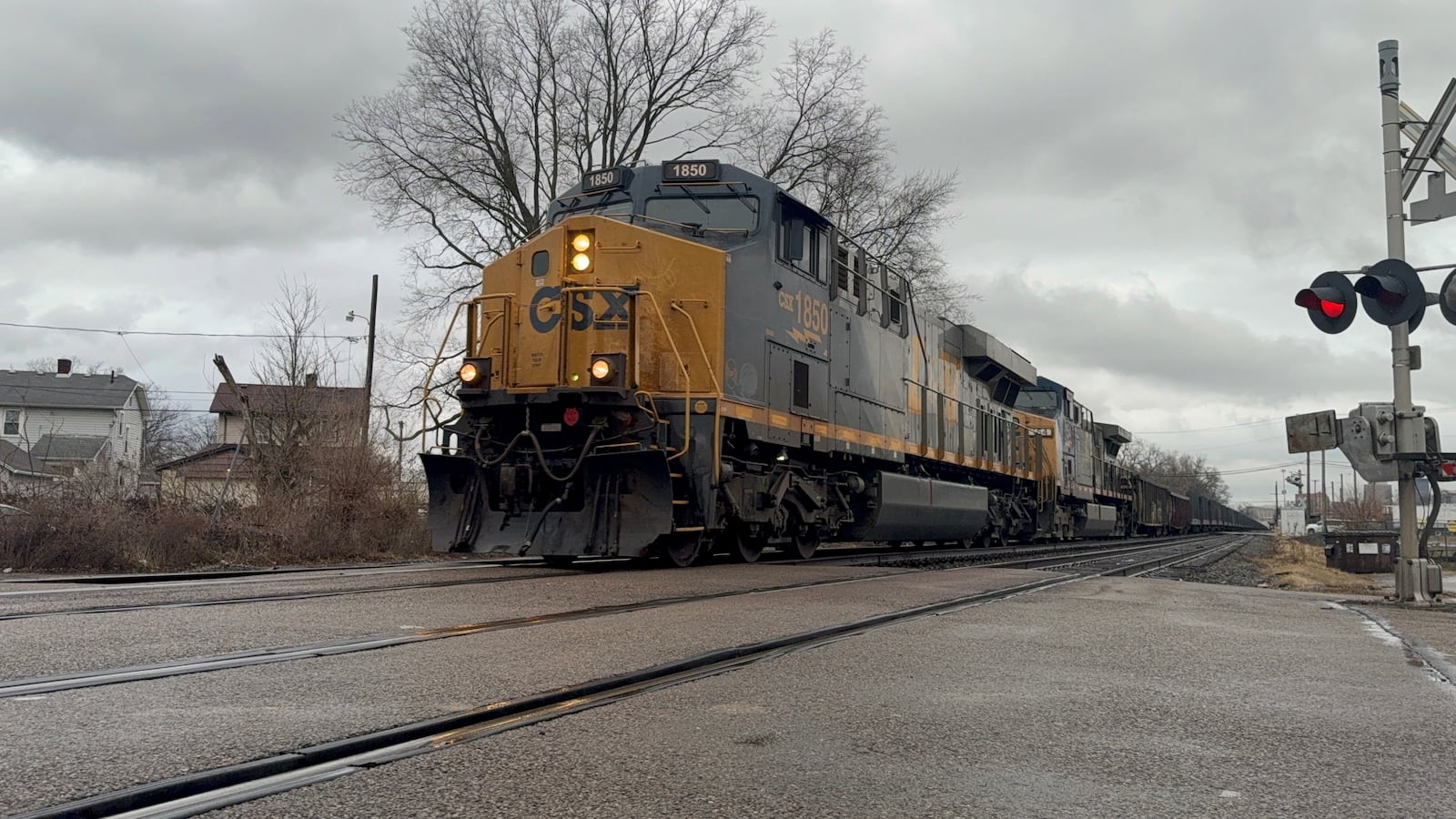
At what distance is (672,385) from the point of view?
955cm

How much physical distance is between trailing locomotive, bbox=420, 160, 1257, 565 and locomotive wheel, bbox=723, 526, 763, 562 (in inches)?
1.0

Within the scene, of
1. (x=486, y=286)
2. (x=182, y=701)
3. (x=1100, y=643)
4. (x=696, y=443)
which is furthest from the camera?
(x=486, y=286)

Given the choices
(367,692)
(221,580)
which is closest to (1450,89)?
(367,692)

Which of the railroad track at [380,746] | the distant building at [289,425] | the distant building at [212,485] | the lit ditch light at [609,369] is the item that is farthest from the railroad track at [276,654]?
the distant building at [289,425]

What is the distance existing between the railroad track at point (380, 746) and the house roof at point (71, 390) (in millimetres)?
48340

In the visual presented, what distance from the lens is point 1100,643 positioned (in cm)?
533

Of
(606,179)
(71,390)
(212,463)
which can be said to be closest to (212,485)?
(606,179)

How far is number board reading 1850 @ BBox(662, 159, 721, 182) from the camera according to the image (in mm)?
10359

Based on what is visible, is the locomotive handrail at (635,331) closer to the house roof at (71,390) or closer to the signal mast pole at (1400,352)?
the signal mast pole at (1400,352)

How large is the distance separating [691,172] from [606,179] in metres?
0.94

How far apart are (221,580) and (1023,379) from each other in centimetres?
1658

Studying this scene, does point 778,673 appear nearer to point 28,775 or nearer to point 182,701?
point 182,701

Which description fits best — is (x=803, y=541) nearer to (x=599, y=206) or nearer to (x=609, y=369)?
(x=609, y=369)

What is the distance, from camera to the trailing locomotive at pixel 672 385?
29.8 ft
